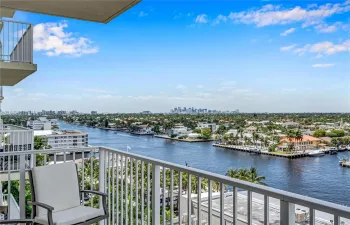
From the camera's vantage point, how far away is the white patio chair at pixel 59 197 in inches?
108

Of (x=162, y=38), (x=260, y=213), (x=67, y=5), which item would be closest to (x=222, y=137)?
(x=162, y=38)

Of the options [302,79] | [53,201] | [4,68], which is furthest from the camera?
[302,79]

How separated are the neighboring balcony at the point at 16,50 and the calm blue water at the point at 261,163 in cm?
305

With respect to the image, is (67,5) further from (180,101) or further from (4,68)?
(180,101)

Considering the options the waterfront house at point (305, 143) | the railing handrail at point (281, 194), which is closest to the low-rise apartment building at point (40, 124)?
the waterfront house at point (305, 143)

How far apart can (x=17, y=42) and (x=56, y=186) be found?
4.96 m

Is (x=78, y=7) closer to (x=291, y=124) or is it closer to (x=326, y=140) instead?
(x=326, y=140)

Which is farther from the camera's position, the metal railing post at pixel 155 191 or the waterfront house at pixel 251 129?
the waterfront house at pixel 251 129

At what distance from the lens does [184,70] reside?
24.3 meters

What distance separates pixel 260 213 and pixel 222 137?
1386cm

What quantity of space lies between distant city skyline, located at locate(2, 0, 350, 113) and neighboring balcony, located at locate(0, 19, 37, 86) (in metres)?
12.7

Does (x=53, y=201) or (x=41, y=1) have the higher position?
(x=41, y=1)

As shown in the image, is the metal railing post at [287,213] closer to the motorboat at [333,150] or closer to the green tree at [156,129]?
the motorboat at [333,150]

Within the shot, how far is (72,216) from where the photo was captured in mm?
2785
